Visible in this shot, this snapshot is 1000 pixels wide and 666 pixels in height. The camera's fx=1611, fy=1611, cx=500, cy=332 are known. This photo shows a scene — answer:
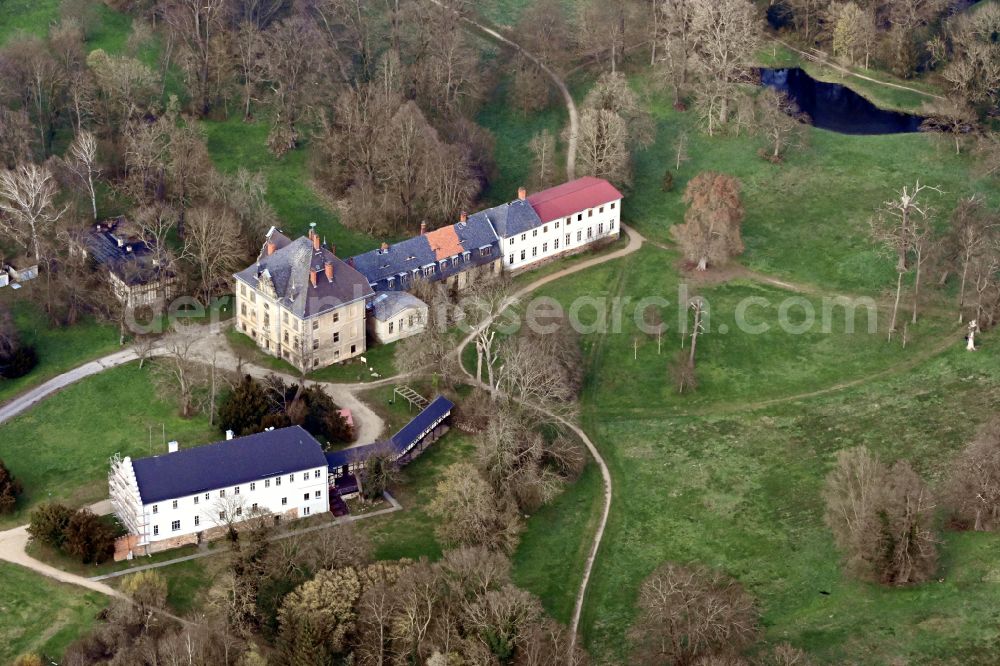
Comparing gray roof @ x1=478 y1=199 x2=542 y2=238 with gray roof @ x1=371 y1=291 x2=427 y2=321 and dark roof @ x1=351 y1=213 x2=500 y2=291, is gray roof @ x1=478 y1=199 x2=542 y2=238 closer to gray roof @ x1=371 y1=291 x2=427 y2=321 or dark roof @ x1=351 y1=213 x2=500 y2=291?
dark roof @ x1=351 y1=213 x2=500 y2=291

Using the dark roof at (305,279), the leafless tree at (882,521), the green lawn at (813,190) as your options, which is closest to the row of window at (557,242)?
the green lawn at (813,190)

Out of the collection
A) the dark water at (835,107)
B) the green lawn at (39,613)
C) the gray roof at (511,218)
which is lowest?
the green lawn at (39,613)

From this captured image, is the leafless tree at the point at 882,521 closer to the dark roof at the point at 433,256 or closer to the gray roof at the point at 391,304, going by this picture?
the gray roof at the point at 391,304

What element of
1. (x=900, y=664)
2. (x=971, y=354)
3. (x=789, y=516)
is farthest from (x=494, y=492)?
(x=971, y=354)

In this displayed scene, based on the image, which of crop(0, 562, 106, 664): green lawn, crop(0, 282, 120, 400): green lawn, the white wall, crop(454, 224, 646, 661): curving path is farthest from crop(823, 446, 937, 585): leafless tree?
crop(0, 282, 120, 400): green lawn

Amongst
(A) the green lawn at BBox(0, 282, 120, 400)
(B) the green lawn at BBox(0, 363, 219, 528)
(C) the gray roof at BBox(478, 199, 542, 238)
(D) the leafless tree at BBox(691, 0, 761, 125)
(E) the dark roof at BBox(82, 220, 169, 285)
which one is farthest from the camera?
(D) the leafless tree at BBox(691, 0, 761, 125)
